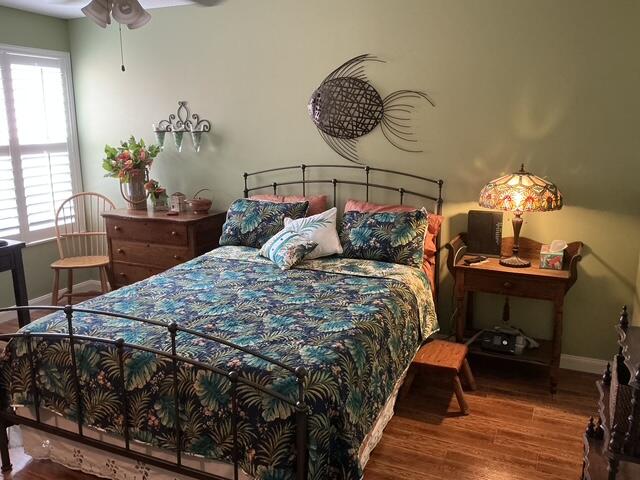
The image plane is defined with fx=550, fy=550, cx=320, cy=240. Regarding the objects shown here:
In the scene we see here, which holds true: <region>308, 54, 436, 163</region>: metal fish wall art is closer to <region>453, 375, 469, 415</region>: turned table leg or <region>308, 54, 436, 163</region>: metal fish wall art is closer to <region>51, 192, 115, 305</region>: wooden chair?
<region>453, 375, 469, 415</region>: turned table leg

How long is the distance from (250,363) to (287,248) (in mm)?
1391

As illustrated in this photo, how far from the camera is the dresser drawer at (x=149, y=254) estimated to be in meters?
4.11

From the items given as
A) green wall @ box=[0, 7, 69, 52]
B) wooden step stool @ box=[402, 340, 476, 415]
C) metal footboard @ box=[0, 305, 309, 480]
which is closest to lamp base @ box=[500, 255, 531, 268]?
wooden step stool @ box=[402, 340, 476, 415]

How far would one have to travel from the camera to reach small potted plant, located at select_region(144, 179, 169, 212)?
4.39 metres

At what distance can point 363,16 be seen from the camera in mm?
3678

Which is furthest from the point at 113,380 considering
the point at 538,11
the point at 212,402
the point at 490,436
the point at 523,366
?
the point at 538,11

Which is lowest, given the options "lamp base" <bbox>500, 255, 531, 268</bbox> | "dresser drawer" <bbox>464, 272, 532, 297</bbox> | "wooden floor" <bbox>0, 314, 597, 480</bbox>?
"wooden floor" <bbox>0, 314, 597, 480</bbox>

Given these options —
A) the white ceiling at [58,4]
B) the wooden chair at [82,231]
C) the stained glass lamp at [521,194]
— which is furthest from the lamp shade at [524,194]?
the wooden chair at [82,231]

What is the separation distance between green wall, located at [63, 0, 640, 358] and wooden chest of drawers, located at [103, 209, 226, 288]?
1.34ft

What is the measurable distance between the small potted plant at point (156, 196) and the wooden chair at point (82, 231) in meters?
0.59

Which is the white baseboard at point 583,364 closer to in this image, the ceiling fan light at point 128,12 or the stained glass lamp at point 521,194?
the stained glass lamp at point 521,194

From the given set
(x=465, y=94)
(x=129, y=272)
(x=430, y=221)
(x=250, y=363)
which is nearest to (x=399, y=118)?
(x=465, y=94)

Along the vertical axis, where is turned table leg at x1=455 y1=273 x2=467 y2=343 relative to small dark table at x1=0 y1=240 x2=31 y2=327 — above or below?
below

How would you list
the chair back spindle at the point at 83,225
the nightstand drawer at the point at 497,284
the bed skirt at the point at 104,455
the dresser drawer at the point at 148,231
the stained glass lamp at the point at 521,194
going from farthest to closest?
the chair back spindle at the point at 83,225
the dresser drawer at the point at 148,231
the nightstand drawer at the point at 497,284
the stained glass lamp at the point at 521,194
the bed skirt at the point at 104,455
